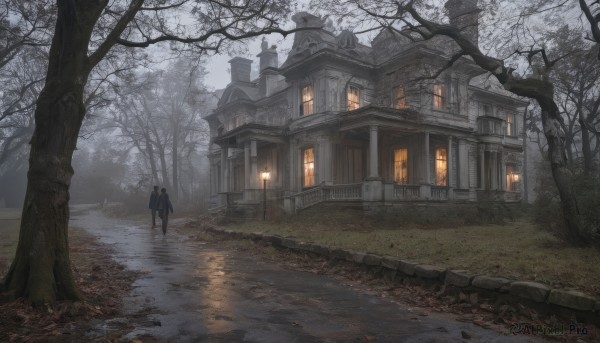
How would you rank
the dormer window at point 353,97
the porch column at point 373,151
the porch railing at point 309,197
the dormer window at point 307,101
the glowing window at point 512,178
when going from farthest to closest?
the glowing window at point 512,178, the dormer window at point 307,101, the dormer window at point 353,97, the porch railing at point 309,197, the porch column at point 373,151

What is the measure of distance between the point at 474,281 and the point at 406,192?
13972 millimetres

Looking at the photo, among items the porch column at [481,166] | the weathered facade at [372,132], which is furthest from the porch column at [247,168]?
the porch column at [481,166]

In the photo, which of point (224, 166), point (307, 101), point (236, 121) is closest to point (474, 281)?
point (307, 101)

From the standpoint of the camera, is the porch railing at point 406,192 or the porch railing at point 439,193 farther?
the porch railing at point 439,193

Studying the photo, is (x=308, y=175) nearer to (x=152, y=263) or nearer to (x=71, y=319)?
(x=152, y=263)

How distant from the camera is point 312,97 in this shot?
929 inches

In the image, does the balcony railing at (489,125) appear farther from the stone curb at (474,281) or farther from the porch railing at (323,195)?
the stone curb at (474,281)

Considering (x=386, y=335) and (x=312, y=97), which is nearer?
(x=386, y=335)

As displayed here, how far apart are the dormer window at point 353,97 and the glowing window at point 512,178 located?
525 inches

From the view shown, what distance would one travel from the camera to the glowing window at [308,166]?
78.5ft

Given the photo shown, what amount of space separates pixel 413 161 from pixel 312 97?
22.4 feet

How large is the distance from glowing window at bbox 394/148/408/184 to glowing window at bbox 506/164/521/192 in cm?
1035

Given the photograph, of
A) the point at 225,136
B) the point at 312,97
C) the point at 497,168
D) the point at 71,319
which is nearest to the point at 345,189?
the point at 312,97

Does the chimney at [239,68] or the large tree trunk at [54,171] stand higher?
the chimney at [239,68]
